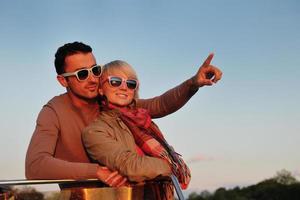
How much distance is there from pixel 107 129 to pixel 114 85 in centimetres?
36

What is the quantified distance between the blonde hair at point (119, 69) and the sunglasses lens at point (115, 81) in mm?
59

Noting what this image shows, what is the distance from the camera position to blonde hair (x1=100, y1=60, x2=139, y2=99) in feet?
11.5

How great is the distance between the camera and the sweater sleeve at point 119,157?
9.16ft

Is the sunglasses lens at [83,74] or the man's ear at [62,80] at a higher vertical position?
the man's ear at [62,80]

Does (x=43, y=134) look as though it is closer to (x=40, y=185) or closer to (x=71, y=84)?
(x=71, y=84)

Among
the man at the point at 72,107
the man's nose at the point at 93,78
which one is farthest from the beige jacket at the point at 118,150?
the man's nose at the point at 93,78

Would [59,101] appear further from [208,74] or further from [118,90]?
[208,74]

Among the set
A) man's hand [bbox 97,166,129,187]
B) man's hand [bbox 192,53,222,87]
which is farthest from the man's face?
man's hand [bbox 97,166,129,187]

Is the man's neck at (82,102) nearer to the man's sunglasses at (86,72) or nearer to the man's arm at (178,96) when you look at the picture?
the man's sunglasses at (86,72)

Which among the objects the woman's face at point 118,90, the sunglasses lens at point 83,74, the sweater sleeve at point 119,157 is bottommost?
the sweater sleeve at point 119,157

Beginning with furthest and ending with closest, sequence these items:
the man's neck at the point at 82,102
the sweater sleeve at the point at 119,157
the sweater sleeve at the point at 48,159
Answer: the man's neck at the point at 82,102, the sweater sleeve at the point at 48,159, the sweater sleeve at the point at 119,157

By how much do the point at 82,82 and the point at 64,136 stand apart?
373 millimetres

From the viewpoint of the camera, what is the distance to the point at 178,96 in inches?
162

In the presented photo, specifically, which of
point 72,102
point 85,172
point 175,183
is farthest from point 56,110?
point 175,183
